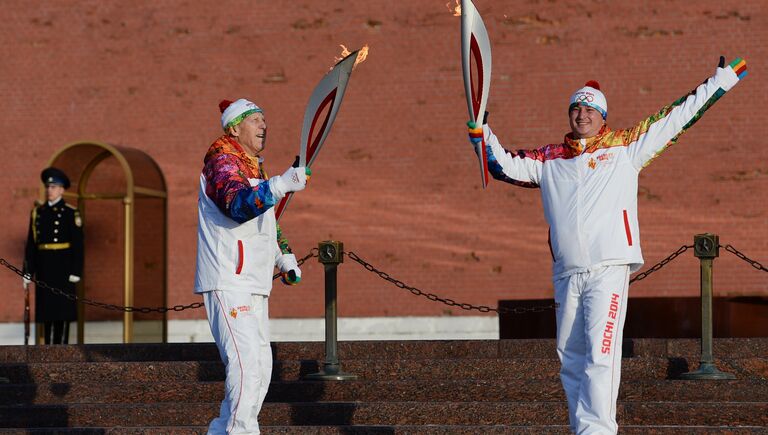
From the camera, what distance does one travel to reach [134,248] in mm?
13961

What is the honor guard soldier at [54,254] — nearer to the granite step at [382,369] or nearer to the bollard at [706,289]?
the granite step at [382,369]

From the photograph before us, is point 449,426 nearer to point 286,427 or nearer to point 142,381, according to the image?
point 286,427

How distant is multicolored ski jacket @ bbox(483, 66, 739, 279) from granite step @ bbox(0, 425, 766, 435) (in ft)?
4.81

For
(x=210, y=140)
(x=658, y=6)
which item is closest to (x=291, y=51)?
(x=210, y=140)

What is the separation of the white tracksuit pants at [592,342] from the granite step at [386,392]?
2143mm

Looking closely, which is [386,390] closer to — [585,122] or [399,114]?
[585,122]

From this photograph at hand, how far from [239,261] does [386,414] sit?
7.88 ft

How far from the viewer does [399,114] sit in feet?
49.5

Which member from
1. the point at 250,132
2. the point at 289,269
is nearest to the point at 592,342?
the point at 289,269

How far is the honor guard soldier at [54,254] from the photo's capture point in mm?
12242

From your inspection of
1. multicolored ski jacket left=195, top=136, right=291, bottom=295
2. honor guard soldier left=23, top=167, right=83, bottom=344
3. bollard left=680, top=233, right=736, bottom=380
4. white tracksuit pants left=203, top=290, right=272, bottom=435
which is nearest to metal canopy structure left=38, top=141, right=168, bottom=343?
honor guard soldier left=23, top=167, right=83, bottom=344

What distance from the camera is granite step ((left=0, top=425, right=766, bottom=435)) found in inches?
303

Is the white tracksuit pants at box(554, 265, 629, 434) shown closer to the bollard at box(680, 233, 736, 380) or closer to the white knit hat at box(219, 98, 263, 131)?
the white knit hat at box(219, 98, 263, 131)

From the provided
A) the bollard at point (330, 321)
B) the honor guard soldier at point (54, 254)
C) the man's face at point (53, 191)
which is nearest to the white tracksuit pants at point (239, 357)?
the bollard at point (330, 321)
